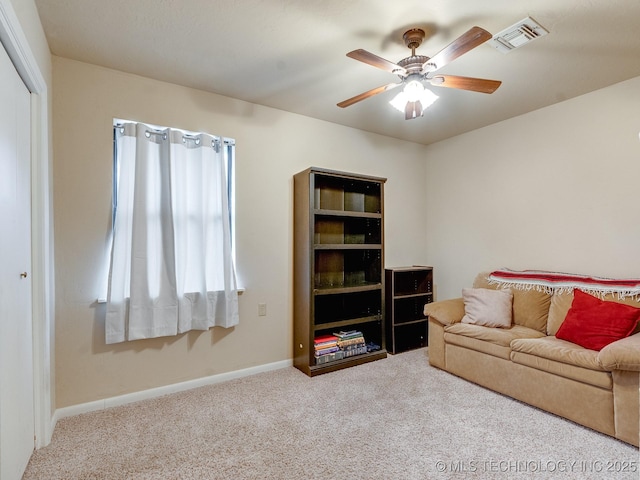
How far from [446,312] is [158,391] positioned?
259cm

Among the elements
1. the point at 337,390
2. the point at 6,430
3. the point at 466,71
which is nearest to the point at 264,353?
the point at 337,390

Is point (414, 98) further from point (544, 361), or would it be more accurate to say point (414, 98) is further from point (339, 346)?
point (339, 346)

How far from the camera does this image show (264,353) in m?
3.23

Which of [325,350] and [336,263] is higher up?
[336,263]

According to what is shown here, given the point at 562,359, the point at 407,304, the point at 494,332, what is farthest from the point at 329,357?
the point at 562,359

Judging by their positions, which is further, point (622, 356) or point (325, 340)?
point (325, 340)

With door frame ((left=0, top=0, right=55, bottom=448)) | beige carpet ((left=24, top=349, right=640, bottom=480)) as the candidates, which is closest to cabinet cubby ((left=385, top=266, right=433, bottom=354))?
beige carpet ((left=24, top=349, right=640, bottom=480))

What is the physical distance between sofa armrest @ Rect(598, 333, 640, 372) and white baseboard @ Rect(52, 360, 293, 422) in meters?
2.47

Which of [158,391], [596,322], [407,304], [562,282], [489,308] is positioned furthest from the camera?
[407,304]

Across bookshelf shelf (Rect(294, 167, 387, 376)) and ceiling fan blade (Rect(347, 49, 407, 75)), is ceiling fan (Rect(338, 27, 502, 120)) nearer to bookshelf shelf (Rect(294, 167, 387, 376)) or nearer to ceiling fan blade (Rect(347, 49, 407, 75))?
ceiling fan blade (Rect(347, 49, 407, 75))

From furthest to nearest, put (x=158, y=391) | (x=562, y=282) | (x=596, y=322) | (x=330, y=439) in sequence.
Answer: (x=562, y=282)
(x=158, y=391)
(x=596, y=322)
(x=330, y=439)

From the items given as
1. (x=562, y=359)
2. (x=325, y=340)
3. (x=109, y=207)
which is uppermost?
(x=109, y=207)

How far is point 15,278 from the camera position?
1659mm

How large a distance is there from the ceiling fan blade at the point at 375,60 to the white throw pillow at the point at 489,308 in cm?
212
